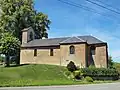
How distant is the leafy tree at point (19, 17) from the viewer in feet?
195

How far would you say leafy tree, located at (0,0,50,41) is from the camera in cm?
5950

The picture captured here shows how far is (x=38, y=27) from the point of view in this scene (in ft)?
211

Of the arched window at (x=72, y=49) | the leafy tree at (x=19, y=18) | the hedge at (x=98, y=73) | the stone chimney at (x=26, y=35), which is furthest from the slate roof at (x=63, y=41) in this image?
the hedge at (x=98, y=73)

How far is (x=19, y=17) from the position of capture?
196 feet

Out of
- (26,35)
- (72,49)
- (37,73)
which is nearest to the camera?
(37,73)

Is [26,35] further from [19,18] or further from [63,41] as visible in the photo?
[63,41]

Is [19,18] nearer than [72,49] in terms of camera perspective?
No

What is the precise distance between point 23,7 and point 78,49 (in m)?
19.2

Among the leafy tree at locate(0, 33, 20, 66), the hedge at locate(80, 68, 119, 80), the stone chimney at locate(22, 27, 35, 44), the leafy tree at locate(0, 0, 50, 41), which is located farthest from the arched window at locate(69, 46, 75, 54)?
the leafy tree at locate(0, 0, 50, 41)

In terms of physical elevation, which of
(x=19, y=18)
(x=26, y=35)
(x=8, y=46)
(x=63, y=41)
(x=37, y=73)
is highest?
(x=19, y=18)

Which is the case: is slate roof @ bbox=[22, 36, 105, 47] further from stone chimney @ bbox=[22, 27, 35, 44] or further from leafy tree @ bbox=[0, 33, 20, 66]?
leafy tree @ bbox=[0, 33, 20, 66]

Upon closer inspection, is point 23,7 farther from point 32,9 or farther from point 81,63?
point 81,63

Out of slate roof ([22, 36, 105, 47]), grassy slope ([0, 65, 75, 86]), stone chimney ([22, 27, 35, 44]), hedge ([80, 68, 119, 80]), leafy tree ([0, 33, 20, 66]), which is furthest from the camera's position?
stone chimney ([22, 27, 35, 44])

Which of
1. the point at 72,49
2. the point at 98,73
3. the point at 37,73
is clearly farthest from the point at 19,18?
the point at 98,73
